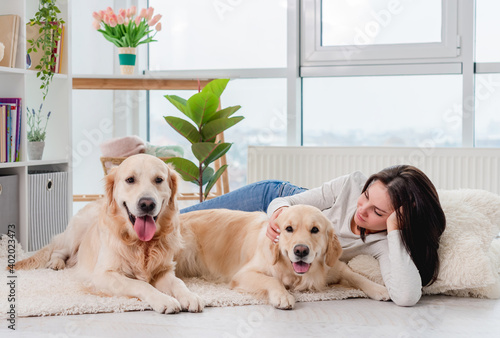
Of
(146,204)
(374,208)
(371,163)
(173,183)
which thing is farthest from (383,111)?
(146,204)

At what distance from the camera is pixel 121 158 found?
150 inches


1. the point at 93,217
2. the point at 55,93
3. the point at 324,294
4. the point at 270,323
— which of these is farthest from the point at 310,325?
the point at 55,93

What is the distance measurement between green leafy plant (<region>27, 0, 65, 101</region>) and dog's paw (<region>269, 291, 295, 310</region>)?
6.70 ft

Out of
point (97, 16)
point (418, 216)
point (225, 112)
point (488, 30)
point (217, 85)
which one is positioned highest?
point (97, 16)

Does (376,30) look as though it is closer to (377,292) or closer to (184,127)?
(184,127)

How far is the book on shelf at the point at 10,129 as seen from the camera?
10.6ft

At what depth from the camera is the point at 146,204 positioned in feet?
7.08

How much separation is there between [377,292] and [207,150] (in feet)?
6.03

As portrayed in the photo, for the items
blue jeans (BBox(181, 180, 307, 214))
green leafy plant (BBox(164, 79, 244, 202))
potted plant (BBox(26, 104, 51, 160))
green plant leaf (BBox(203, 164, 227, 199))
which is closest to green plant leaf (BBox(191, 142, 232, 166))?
green leafy plant (BBox(164, 79, 244, 202))

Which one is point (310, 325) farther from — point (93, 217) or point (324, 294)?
point (93, 217)

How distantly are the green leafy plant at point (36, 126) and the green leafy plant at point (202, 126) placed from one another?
2.53 ft

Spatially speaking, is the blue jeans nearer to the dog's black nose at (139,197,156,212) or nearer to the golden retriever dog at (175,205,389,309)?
the golden retriever dog at (175,205,389,309)

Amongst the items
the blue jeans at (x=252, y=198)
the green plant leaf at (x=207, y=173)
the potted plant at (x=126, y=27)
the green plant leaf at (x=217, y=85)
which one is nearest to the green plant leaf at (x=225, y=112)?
the green plant leaf at (x=217, y=85)

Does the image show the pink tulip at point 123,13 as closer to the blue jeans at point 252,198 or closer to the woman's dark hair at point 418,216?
Result: the blue jeans at point 252,198
